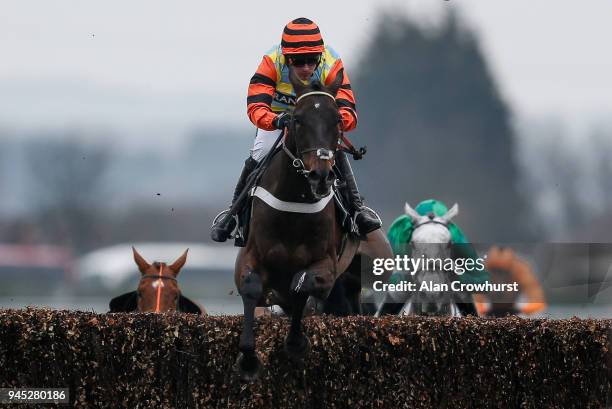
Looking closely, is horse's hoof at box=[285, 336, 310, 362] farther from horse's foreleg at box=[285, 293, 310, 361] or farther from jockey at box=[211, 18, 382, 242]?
jockey at box=[211, 18, 382, 242]

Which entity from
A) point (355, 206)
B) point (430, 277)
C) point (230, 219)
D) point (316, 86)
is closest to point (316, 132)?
point (316, 86)

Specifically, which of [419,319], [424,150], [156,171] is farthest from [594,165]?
[419,319]

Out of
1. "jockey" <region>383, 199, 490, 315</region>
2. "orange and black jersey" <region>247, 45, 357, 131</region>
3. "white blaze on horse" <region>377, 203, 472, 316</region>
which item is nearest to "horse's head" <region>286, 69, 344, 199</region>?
"orange and black jersey" <region>247, 45, 357, 131</region>

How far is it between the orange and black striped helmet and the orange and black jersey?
189mm

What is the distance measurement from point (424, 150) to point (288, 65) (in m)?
21.0

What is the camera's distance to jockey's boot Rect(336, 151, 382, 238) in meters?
7.81

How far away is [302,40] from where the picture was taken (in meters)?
7.18

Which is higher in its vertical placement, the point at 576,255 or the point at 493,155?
the point at 493,155

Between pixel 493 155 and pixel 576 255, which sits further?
pixel 493 155

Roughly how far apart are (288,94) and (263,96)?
1.13 ft

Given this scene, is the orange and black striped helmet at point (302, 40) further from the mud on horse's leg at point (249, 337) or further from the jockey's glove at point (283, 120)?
the mud on horse's leg at point (249, 337)

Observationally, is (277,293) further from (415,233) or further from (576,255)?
(576,255)

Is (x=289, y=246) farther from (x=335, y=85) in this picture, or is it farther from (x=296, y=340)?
(x=335, y=85)

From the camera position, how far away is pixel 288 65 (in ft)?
23.8
